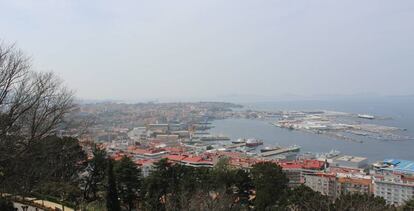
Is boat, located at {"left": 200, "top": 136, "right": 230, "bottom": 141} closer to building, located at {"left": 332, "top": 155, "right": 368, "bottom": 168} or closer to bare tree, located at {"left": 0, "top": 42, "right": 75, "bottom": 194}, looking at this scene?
building, located at {"left": 332, "top": 155, "right": 368, "bottom": 168}

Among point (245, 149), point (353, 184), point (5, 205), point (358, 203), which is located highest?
point (5, 205)

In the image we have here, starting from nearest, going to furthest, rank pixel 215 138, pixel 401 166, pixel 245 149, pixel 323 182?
pixel 323 182
pixel 401 166
pixel 245 149
pixel 215 138

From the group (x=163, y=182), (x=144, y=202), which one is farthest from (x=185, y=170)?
(x=144, y=202)

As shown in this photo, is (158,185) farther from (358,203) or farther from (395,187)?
(395,187)

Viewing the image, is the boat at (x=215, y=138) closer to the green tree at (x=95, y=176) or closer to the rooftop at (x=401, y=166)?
the rooftop at (x=401, y=166)

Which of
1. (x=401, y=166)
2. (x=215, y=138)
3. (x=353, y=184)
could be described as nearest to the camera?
(x=353, y=184)

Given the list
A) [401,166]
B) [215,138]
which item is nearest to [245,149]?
[215,138]
